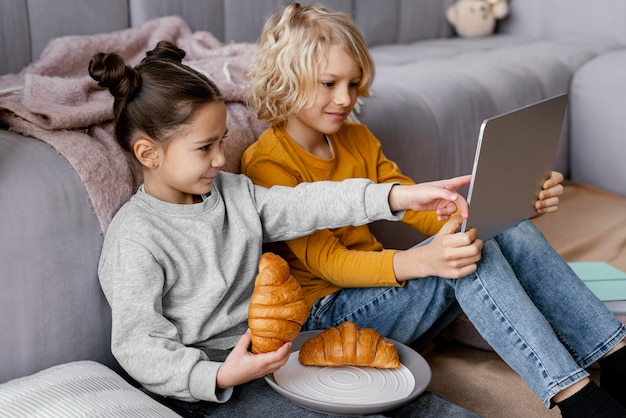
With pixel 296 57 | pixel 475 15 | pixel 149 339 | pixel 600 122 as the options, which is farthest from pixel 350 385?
pixel 475 15

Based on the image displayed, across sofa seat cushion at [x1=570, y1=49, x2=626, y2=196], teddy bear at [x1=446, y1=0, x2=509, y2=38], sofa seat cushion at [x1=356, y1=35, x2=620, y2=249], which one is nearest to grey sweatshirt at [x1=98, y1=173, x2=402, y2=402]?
sofa seat cushion at [x1=356, y1=35, x2=620, y2=249]

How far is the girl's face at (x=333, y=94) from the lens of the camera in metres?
1.31

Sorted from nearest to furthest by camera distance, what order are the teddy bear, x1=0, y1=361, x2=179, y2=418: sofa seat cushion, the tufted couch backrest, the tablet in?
1. x1=0, y1=361, x2=179, y2=418: sofa seat cushion
2. the tablet
3. the tufted couch backrest
4. the teddy bear

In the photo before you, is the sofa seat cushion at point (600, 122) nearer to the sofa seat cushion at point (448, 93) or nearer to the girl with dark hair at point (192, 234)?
the sofa seat cushion at point (448, 93)

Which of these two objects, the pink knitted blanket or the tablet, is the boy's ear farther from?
the tablet

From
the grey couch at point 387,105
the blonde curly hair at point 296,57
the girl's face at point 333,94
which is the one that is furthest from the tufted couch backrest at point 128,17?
the girl's face at point 333,94

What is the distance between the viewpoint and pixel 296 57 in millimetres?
1309

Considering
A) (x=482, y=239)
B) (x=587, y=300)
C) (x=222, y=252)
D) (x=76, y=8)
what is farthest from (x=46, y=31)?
(x=587, y=300)

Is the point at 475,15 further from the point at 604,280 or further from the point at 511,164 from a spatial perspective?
the point at 511,164

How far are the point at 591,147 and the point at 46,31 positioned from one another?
1725mm

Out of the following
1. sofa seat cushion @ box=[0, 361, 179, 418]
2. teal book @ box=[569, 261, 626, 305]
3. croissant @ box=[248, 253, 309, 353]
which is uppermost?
croissant @ box=[248, 253, 309, 353]

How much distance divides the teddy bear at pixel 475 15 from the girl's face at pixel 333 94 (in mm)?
1801

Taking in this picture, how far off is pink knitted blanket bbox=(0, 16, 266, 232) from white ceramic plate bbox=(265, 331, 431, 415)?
1.20ft

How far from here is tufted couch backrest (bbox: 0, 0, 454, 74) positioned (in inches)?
65.6
